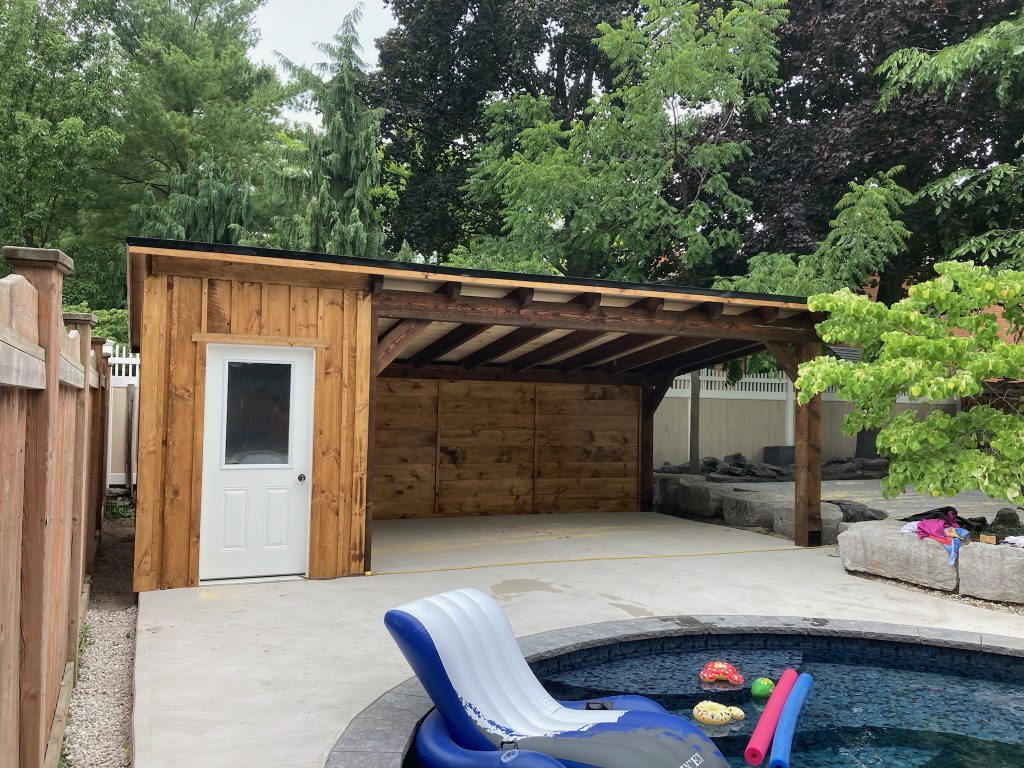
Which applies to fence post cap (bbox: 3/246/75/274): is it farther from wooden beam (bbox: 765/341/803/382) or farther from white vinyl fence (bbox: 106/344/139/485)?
white vinyl fence (bbox: 106/344/139/485)

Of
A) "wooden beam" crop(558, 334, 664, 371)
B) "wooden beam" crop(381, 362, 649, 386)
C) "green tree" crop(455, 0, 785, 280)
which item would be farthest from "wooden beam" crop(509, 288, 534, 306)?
"green tree" crop(455, 0, 785, 280)

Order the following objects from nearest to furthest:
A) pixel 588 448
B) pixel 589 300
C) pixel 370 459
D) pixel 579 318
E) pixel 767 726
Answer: pixel 767 726, pixel 370 459, pixel 589 300, pixel 579 318, pixel 588 448

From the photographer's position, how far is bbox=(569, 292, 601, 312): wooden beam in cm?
757

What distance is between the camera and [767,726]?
3.87m

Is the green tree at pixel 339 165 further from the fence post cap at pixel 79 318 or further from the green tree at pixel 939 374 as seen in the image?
the fence post cap at pixel 79 318

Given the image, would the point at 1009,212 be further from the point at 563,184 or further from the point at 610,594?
the point at 610,594

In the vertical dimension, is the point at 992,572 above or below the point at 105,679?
above

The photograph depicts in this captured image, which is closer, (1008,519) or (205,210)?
(1008,519)

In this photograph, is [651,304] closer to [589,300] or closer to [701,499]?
[589,300]

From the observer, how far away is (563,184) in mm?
15578

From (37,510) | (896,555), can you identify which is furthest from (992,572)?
(37,510)

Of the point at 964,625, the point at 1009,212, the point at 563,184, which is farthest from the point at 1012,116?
the point at 964,625

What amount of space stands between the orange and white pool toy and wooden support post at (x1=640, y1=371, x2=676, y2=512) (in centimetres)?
704

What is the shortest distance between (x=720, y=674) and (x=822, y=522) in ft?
16.3
